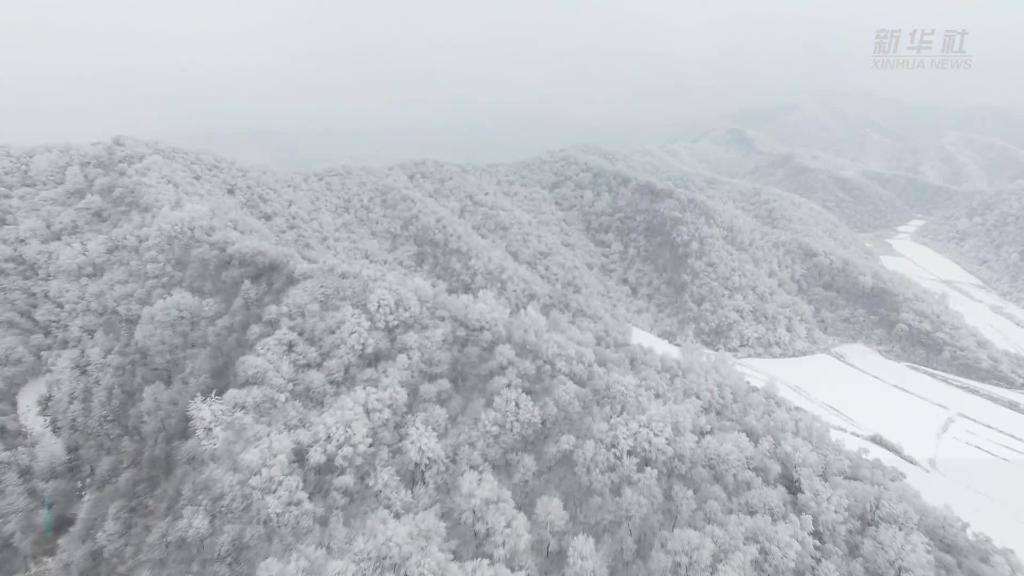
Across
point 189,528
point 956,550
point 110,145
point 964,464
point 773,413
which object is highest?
point 110,145

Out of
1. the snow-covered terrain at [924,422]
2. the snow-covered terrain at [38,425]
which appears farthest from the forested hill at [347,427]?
the snow-covered terrain at [924,422]

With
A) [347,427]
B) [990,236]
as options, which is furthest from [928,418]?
[990,236]

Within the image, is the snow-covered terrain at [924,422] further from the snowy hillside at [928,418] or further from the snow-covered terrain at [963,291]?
the snow-covered terrain at [963,291]

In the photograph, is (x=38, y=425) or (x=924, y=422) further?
(x=924, y=422)

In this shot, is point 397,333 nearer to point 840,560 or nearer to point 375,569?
point 375,569

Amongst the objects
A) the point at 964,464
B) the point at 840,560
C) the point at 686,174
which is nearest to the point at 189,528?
the point at 840,560

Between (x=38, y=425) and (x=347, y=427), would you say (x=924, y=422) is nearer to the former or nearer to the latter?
(x=347, y=427)
